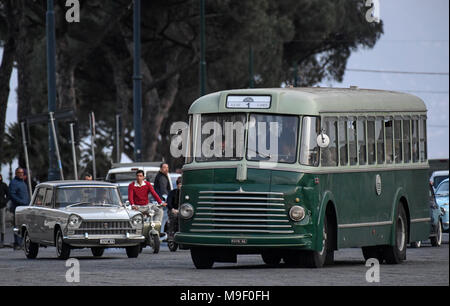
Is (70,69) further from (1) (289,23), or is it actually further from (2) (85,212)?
(2) (85,212)

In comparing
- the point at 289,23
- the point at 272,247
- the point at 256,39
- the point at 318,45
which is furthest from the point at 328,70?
the point at 272,247

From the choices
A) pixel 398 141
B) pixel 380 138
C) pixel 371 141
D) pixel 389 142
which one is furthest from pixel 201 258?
pixel 398 141

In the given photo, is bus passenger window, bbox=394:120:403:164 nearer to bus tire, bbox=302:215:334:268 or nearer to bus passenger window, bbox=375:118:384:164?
bus passenger window, bbox=375:118:384:164

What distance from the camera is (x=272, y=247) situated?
20500 millimetres

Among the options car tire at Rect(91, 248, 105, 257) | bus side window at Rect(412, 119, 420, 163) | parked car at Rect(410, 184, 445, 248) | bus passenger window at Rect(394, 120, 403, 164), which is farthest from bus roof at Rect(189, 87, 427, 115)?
parked car at Rect(410, 184, 445, 248)

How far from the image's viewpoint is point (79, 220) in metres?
25.7

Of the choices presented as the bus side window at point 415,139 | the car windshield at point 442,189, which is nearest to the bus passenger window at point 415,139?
the bus side window at point 415,139

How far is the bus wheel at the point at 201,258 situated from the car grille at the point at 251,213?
0.84m

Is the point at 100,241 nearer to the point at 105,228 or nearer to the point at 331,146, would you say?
the point at 105,228

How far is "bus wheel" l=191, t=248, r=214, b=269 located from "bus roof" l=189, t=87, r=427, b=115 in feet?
6.64

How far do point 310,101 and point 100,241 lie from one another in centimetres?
615

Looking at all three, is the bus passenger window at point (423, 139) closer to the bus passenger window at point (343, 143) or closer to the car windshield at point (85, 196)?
the bus passenger window at point (343, 143)

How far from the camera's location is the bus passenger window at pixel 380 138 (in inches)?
888
